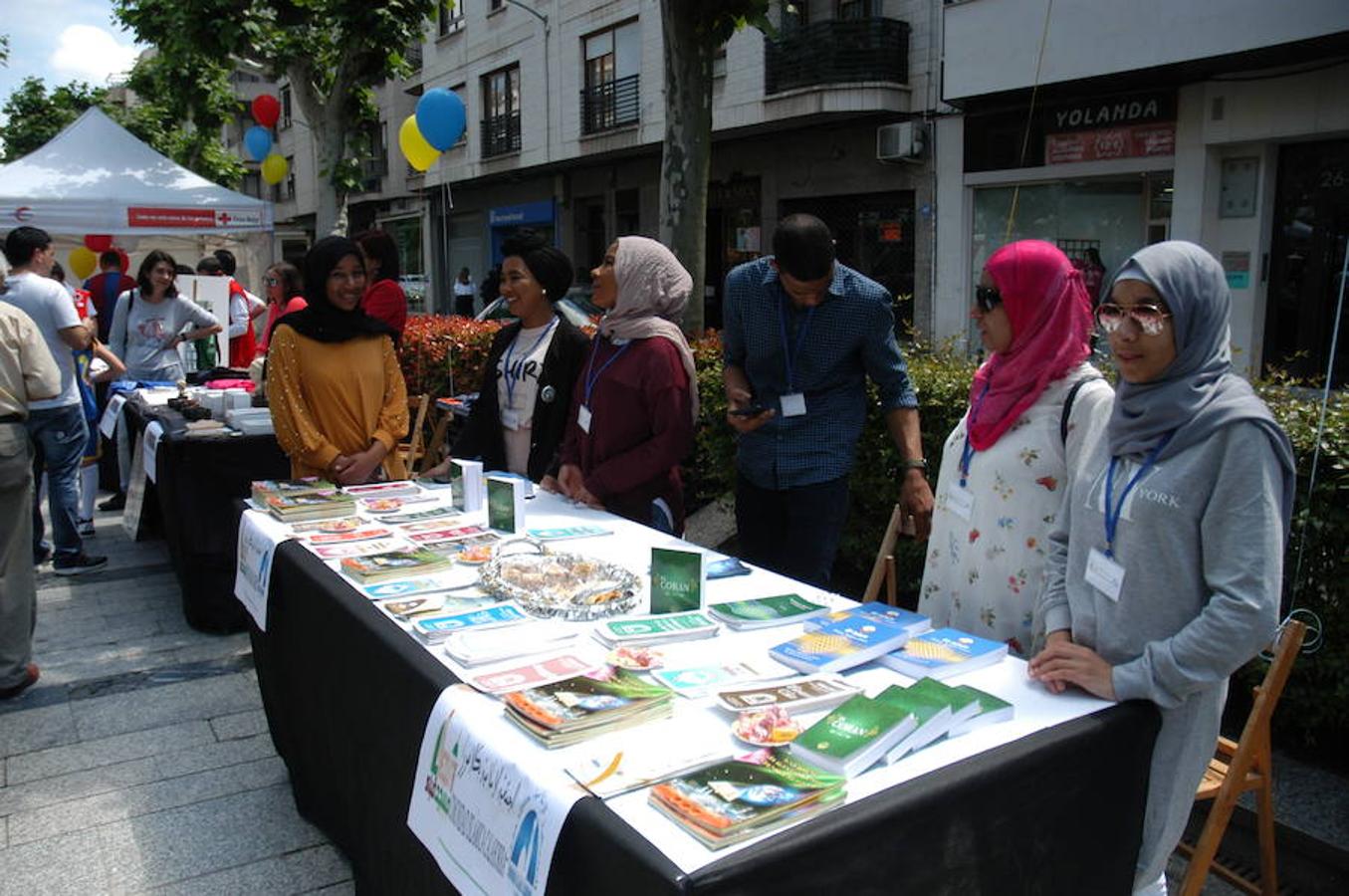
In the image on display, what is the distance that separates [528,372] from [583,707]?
2.12 meters

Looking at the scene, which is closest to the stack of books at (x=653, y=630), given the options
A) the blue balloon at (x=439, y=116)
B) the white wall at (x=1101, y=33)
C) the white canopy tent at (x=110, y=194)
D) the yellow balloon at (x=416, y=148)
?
the white canopy tent at (x=110, y=194)

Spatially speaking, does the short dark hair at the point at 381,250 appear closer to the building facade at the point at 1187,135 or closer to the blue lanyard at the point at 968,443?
the blue lanyard at the point at 968,443

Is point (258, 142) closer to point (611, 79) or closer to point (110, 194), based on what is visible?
point (611, 79)

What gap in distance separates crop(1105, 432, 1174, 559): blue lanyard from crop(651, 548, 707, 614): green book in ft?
2.62

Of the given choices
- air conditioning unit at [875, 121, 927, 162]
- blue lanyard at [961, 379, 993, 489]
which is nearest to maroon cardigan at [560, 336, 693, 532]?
blue lanyard at [961, 379, 993, 489]

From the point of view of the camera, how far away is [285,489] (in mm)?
3338

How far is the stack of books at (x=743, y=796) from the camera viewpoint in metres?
1.29

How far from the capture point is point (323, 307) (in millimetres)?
3680

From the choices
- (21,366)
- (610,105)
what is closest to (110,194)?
(21,366)

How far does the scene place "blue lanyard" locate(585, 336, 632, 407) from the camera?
129 inches

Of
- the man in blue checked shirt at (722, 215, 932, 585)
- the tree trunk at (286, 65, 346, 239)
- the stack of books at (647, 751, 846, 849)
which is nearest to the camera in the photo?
the stack of books at (647, 751, 846, 849)

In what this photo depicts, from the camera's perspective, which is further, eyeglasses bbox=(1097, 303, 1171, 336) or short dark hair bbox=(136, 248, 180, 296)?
short dark hair bbox=(136, 248, 180, 296)

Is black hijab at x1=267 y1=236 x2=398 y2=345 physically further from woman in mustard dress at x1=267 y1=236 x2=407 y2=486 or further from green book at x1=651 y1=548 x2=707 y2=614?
green book at x1=651 y1=548 x2=707 y2=614

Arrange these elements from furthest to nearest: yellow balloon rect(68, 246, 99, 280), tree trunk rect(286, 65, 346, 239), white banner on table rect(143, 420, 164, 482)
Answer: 1. yellow balloon rect(68, 246, 99, 280)
2. tree trunk rect(286, 65, 346, 239)
3. white banner on table rect(143, 420, 164, 482)
